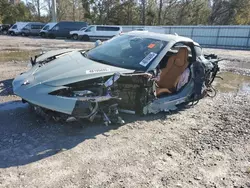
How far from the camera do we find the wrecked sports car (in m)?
3.18

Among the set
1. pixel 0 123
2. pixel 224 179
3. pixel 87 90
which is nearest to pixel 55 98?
pixel 87 90

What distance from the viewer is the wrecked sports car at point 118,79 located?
3.18m

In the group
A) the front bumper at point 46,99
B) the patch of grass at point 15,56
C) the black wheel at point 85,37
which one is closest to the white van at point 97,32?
the black wheel at point 85,37

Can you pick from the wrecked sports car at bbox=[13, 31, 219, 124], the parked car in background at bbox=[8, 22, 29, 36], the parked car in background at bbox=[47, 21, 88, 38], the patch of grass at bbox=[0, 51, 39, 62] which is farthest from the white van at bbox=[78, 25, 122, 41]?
the wrecked sports car at bbox=[13, 31, 219, 124]

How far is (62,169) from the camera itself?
2627 mm

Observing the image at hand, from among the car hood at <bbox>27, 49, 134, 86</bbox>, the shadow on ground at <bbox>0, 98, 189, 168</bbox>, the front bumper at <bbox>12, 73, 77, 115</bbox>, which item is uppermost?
the car hood at <bbox>27, 49, 134, 86</bbox>

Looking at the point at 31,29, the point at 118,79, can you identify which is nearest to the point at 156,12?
the point at 31,29

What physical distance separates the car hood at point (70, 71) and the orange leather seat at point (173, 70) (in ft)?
4.90

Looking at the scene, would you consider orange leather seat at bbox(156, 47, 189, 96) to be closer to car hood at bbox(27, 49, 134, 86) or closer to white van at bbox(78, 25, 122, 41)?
car hood at bbox(27, 49, 134, 86)

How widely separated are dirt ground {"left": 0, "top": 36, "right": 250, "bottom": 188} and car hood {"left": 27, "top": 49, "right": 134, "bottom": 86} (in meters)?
0.76

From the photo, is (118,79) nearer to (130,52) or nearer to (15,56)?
(130,52)

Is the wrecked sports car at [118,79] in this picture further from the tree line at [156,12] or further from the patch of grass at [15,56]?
the tree line at [156,12]

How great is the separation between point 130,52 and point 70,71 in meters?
1.26

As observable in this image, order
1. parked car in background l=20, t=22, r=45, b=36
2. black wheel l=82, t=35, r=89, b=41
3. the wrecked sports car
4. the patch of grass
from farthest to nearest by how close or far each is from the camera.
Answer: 1. parked car in background l=20, t=22, r=45, b=36
2. black wheel l=82, t=35, r=89, b=41
3. the patch of grass
4. the wrecked sports car
